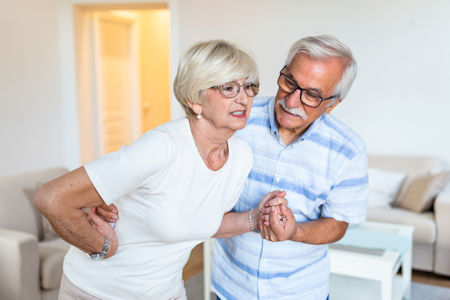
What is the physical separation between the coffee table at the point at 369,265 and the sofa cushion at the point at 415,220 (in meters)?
0.36

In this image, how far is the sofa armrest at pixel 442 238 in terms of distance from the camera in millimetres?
3699

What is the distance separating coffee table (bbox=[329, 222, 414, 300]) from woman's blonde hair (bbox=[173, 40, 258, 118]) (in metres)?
1.69

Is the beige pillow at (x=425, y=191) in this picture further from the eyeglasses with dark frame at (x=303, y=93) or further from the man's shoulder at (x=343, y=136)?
the eyeglasses with dark frame at (x=303, y=93)

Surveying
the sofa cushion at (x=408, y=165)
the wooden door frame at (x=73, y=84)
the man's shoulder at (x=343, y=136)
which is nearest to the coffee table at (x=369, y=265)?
the sofa cushion at (x=408, y=165)

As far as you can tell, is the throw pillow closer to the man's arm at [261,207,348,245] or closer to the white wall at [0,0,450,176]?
the white wall at [0,0,450,176]

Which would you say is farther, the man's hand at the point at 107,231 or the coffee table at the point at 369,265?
the coffee table at the point at 369,265

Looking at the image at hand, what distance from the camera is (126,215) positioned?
1.37 metres

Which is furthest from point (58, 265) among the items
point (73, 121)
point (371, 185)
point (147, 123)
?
point (147, 123)

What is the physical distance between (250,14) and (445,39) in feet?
6.42

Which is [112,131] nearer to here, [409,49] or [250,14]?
[250,14]

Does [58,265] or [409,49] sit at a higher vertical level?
[409,49]

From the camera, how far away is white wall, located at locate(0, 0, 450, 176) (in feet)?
14.8

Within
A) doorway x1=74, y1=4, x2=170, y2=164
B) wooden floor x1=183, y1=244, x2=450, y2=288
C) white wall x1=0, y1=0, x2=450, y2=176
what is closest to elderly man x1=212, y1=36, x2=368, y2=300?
wooden floor x1=183, y1=244, x2=450, y2=288

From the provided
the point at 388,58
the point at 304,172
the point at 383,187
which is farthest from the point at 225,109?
the point at 388,58
